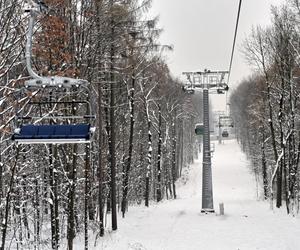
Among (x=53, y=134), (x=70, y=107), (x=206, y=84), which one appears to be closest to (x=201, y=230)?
(x=70, y=107)

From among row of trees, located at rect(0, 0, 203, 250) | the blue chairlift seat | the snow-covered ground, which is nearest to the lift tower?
row of trees, located at rect(0, 0, 203, 250)

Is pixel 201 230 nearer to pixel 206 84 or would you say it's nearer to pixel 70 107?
pixel 70 107

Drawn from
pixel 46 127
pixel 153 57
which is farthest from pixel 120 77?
pixel 46 127

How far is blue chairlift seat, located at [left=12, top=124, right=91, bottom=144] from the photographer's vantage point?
569 cm

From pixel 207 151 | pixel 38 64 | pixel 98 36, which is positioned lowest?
pixel 207 151

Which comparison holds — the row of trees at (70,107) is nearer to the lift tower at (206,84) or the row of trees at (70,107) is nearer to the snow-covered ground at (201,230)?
the snow-covered ground at (201,230)

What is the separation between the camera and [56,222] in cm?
1305

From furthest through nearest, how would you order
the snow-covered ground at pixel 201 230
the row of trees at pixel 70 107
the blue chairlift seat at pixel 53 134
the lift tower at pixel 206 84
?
the lift tower at pixel 206 84
the snow-covered ground at pixel 201 230
the row of trees at pixel 70 107
the blue chairlift seat at pixel 53 134

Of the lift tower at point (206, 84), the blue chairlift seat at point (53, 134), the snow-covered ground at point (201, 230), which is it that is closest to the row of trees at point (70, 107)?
the blue chairlift seat at point (53, 134)

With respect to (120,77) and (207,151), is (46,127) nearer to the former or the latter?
(120,77)

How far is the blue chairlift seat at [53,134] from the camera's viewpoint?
5.69m

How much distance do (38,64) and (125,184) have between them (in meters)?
11.4

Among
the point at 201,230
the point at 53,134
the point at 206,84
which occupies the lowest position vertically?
the point at 201,230

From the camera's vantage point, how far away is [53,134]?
19.2 ft
